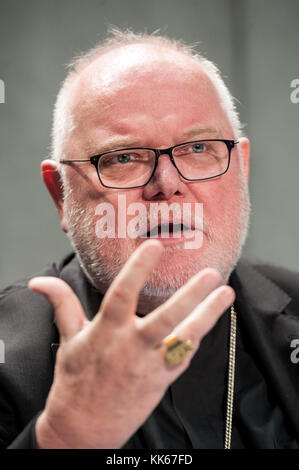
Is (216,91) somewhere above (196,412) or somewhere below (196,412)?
above

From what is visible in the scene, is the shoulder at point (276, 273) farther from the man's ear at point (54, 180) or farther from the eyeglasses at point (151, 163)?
the man's ear at point (54, 180)

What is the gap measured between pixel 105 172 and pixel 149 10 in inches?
45.9

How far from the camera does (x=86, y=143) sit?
4.33 ft

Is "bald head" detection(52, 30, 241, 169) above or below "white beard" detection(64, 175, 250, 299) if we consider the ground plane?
above

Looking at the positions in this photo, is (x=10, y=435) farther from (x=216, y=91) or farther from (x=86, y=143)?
(x=216, y=91)

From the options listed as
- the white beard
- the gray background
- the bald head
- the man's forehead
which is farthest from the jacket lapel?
the gray background

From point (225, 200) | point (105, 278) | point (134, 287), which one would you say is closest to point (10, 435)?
point (105, 278)

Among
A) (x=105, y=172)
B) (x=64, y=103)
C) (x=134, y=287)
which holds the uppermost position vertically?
(x=64, y=103)

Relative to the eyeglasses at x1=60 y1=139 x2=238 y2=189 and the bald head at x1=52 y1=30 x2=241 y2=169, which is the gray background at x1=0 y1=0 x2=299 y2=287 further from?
the eyeglasses at x1=60 y1=139 x2=238 y2=189

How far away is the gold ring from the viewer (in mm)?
787

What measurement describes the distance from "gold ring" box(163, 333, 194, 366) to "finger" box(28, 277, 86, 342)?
153 mm

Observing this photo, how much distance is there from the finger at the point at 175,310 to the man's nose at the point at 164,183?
0.43 m

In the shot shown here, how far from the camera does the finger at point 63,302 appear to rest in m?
0.82

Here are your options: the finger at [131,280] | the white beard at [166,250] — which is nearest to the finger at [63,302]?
the finger at [131,280]
